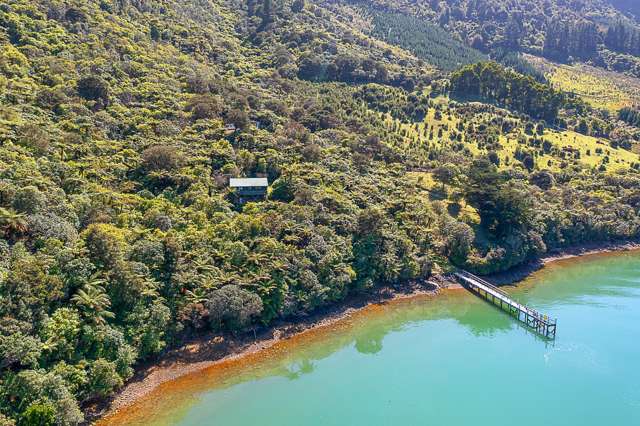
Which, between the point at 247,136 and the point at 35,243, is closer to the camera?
the point at 35,243

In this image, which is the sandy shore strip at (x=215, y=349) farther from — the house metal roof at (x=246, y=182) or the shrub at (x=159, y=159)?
the shrub at (x=159, y=159)

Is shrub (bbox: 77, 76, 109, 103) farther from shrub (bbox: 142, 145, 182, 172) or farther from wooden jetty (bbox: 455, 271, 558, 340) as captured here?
wooden jetty (bbox: 455, 271, 558, 340)

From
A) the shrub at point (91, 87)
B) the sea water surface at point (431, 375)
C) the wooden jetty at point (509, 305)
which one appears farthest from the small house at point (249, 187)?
the wooden jetty at point (509, 305)

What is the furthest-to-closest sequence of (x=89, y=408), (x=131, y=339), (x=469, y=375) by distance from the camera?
(x=469, y=375)
(x=131, y=339)
(x=89, y=408)

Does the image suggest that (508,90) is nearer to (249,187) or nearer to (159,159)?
(249,187)

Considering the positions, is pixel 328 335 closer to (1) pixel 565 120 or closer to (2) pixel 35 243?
(2) pixel 35 243

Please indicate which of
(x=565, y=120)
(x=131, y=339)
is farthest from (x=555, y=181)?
(x=131, y=339)
